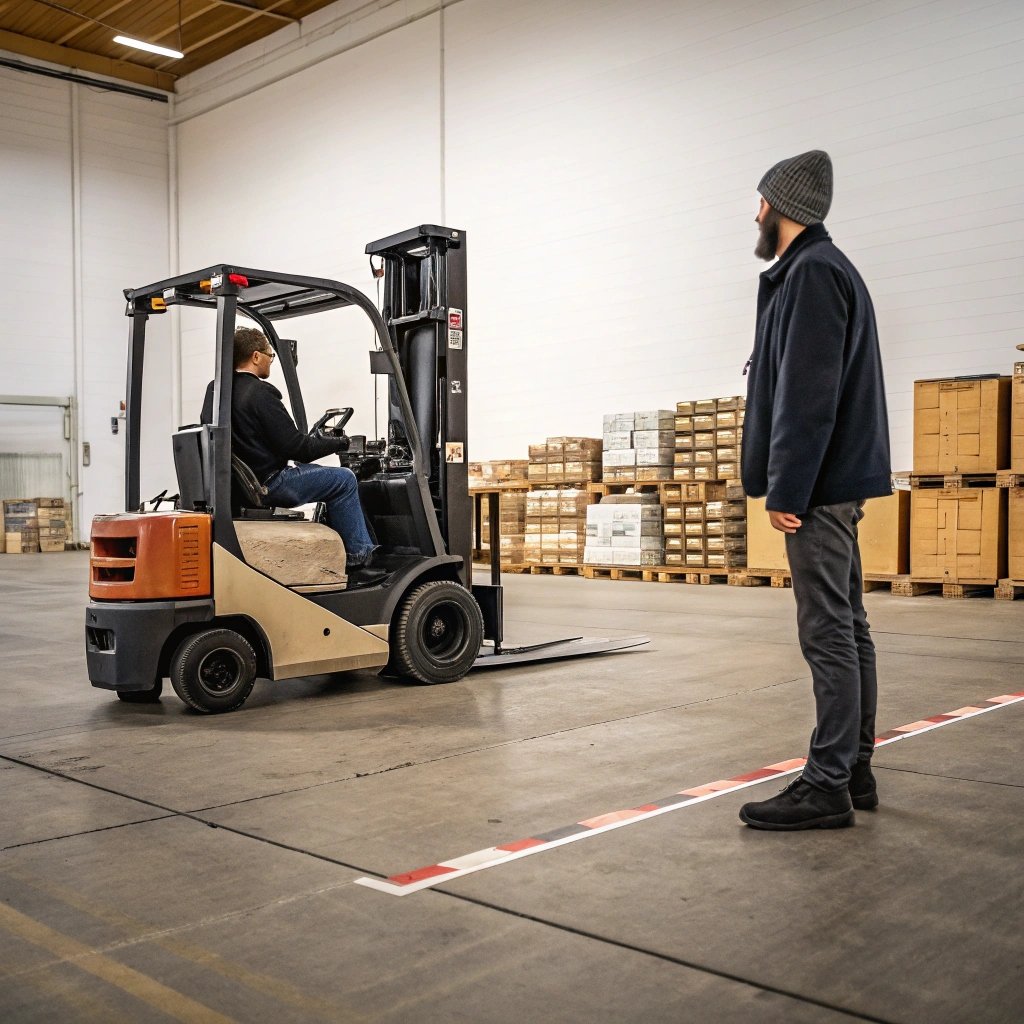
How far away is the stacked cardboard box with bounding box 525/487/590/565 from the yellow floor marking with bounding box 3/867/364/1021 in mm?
11700

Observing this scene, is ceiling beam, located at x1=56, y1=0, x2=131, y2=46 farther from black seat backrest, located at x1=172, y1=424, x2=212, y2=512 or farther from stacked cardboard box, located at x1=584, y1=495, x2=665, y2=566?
black seat backrest, located at x1=172, y1=424, x2=212, y2=512

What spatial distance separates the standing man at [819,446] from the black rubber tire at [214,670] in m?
2.91

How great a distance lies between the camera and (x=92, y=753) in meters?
4.75

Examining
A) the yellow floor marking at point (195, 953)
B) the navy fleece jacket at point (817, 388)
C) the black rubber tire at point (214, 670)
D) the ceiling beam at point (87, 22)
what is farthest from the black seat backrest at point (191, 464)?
the ceiling beam at point (87, 22)

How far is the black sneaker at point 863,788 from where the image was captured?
364cm

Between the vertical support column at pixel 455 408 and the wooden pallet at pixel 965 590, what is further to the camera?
the wooden pallet at pixel 965 590

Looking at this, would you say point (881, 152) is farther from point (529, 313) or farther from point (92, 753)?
point (92, 753)

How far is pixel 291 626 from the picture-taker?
577 centimetres

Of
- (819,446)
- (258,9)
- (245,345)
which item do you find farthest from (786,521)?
(258,9)

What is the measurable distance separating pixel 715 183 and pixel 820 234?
11.4 m

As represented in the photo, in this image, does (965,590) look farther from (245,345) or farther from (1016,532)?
(245,345)

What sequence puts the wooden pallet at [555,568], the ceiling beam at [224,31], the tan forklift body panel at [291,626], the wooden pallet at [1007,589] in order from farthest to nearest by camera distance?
the ceiling beam at [224,31], the wooden pallet at [555,568], the wooden pallet at [1007,589], the tan forklift body panel at [291,626]

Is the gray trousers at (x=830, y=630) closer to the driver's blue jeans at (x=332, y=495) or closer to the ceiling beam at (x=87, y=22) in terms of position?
the driver's blue jeans at (x=332, y=495)

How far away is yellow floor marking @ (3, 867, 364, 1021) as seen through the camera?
2.32m
